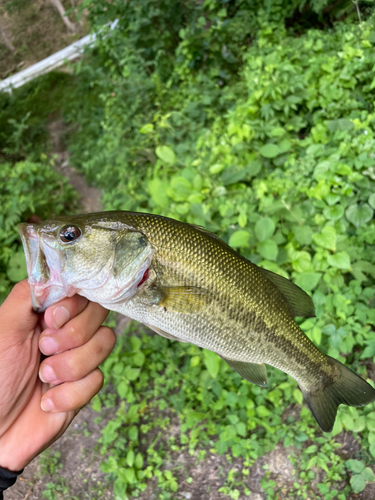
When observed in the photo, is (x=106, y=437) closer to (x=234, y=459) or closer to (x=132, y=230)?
(x=234, y=459)

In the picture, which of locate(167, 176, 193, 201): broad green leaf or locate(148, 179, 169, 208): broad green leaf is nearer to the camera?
locate(167, 176, 193, 201): broad green leaf

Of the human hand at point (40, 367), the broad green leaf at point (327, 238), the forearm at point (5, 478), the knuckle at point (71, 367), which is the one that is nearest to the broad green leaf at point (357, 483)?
the broad green leaf at point (327, 238)

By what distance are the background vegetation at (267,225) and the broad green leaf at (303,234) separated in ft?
0.04

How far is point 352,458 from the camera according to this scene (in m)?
2.29

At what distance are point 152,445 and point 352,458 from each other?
1661mm

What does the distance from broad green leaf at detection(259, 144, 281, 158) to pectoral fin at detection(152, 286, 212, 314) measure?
1.98 metres

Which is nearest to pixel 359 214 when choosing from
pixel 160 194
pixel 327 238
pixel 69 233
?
pixel 327 238

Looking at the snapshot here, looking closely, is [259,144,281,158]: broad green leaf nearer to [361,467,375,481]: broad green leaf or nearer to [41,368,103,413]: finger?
[41,368,103,413]: finger

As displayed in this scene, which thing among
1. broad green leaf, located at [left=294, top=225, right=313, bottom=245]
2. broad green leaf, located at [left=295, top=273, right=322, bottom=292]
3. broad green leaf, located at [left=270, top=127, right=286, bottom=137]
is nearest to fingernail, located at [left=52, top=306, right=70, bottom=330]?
broad green leaf, located at [left=295, top=273, right=322, bottom=292]

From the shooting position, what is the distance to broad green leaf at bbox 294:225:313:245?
→ 8.11ft

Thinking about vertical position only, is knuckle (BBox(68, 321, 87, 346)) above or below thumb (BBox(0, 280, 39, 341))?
below

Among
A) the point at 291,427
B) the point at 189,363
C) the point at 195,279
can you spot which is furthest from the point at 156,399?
the point at 195,279

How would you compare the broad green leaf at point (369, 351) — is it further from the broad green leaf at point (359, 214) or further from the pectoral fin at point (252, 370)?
the pectoral fin at point (252, 370)

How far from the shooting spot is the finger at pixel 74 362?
1555mm
